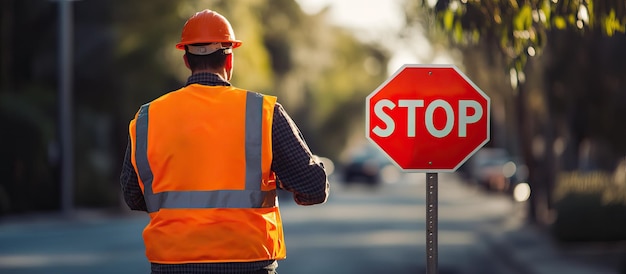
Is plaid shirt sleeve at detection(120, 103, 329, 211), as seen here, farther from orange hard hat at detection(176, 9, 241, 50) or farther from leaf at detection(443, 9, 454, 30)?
leaf at detection(443, 9, 454, 30)

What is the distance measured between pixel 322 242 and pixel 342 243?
488mm

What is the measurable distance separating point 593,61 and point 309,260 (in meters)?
4.94


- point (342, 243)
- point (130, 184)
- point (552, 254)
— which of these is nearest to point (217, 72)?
point (130, 184)

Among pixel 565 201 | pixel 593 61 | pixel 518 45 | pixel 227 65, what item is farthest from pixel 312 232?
pixel 227 65

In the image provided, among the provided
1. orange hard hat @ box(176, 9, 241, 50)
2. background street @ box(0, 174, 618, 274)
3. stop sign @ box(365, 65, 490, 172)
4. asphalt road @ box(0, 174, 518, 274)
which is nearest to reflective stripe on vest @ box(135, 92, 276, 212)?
orange hard hat @ box(176, 9, 241, 50)

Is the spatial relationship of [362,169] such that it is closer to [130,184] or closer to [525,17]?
[525,17]

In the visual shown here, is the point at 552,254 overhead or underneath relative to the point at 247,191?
underneath

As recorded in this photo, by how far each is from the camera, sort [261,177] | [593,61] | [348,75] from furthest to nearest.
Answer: [348,75] → [593,61] → [261,177]

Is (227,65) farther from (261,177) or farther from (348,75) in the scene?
(348,75)

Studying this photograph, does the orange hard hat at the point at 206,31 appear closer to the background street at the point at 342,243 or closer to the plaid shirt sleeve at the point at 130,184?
the plaid shirt sleeve at the point at 130,184

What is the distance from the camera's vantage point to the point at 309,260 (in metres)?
19.3

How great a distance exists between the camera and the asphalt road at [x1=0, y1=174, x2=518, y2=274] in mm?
18391

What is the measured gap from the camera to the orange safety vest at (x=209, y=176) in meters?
4.84

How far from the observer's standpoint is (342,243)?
76.8 ft
